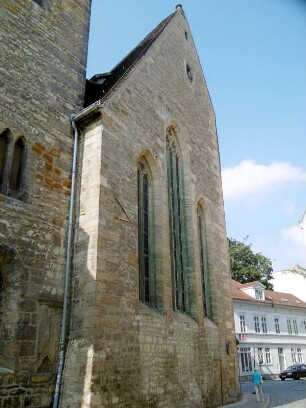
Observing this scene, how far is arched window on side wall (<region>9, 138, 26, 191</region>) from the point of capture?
7.09m

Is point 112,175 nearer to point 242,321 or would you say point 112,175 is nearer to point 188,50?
point 188,50

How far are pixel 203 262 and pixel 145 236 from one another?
344 cm

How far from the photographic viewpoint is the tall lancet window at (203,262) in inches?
470

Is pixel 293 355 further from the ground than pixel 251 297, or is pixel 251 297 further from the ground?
pixel 251 297

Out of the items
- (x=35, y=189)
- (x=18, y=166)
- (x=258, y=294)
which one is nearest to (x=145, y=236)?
(x=35, y=189)

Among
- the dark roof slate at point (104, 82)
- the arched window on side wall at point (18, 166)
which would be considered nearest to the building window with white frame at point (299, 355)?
the dark roof slate at point (104, 82)

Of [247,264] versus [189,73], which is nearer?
[189,73]

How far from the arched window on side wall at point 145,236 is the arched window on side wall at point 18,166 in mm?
3349

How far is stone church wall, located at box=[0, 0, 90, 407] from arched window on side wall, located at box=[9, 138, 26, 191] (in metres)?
0.06

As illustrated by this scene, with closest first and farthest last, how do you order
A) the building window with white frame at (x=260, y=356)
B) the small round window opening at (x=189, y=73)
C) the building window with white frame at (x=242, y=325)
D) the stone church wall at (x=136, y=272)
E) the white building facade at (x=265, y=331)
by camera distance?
1. the stone church wall at (x=136, y=272)
2. the small round window opening at (x=189, y=73)
3. the white building facade at (x=265, y=331)
4. the building window with white frame at (x=242, y=325)
5. the building window with white frame at (x=260, y=356)

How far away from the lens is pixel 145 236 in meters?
9.62

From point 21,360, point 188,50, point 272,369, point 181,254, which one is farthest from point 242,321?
point 21,360

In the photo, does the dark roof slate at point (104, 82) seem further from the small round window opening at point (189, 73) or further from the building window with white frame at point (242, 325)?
the building window with white frame at point (242, 325)

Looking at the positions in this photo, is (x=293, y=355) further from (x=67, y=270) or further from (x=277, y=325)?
(x=67, y=270)
